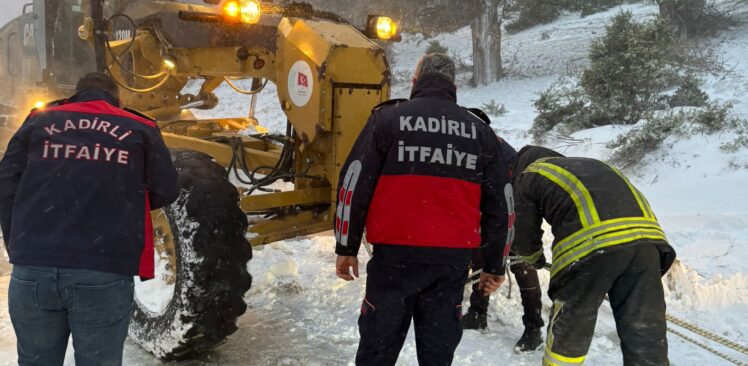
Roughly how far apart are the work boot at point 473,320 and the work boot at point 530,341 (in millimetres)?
370

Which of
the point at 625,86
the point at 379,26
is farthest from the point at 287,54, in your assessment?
the point at 625,86

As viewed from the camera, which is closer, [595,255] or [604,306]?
[595,255]

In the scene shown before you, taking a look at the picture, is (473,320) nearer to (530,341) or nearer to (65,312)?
(530,341)

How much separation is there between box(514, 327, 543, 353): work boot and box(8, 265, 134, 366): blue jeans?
272cm

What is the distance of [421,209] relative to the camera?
107 inches

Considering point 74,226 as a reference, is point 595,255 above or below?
below

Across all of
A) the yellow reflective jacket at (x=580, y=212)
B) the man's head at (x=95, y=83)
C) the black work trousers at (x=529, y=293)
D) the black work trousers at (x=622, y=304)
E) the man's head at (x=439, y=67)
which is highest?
the man's head at (x=439, y=67)

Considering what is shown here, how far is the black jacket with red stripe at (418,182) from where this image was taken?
2715mm

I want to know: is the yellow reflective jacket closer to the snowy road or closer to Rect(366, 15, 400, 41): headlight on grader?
the snowy road

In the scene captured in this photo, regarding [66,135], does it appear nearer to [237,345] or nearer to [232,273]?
[232,273]

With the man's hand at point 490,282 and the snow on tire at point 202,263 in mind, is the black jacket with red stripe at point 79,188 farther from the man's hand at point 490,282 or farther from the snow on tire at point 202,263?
the man's hand at point 490,282

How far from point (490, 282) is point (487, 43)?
13.5 meters

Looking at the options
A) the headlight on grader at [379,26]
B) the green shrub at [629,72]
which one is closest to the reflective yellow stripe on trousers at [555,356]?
the headlight on grader at [379,26]

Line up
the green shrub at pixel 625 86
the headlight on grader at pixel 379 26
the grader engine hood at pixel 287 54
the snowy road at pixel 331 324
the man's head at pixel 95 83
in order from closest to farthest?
the man's head at pixel 95 83 → the grader engine hood at pixel 287 54 → the snowy road at pixel 331 324 → the headlight on grader at pixel 379 26 → the green shrub at pixel 625 86
